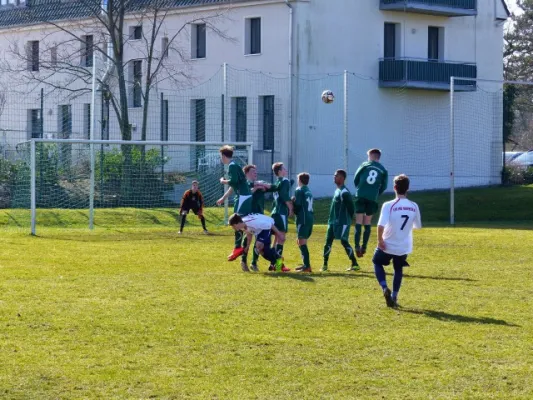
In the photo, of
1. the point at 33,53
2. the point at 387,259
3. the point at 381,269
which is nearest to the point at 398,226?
the point at 387,259

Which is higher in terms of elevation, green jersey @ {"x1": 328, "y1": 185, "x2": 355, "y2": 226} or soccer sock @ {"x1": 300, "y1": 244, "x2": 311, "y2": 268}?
green jersey @ {"x1": 328, "y1": 185, "x2": 355, "y2": 226}

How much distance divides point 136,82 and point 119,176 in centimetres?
873

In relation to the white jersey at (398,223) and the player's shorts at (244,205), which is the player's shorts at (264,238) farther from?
the white jersey at (398,223)

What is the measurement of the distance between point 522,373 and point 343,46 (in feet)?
109

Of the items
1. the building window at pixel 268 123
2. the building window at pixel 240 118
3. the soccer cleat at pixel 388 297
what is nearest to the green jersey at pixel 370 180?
the soccer cleat at pixel 388 297

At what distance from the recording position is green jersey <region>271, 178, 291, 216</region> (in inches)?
664

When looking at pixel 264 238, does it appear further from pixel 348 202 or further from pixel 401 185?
pixel 401 185

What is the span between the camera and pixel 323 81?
3919 centimetres

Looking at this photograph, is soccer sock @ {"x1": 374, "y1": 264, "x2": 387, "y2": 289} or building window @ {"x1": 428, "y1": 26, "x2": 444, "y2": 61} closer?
soccer sock @ {"x1": 374, "y1": 264, "x2": 387, "y2": 289}

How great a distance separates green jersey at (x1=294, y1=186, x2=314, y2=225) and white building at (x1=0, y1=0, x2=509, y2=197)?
57.3 feet

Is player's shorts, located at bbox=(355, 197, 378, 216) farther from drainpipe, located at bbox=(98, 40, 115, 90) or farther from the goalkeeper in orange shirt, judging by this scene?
drainpipe, located at bbox=(98, 40, 115, 90)

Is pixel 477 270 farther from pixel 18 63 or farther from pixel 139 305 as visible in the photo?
pixel 18 63

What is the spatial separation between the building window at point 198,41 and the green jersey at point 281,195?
1053 inches

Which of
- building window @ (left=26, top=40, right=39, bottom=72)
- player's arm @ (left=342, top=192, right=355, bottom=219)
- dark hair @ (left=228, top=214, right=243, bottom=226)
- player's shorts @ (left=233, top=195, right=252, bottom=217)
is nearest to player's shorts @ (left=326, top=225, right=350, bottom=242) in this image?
player's arm @ (left=342, top=192, right=355, bottom=219)
